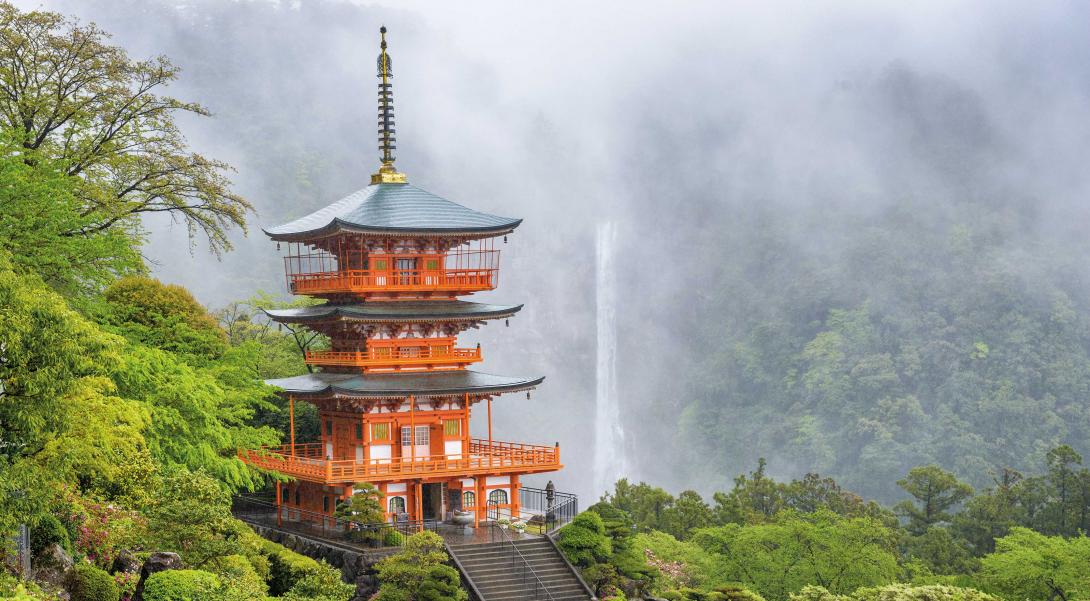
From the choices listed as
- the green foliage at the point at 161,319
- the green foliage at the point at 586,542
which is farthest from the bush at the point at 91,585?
the green foliage at the point at 586,542

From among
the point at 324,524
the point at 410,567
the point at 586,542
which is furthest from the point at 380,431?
the point at 410,567

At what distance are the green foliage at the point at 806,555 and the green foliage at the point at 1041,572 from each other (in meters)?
2.40

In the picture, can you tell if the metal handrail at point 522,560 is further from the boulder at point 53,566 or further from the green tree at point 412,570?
the boulder at point 53,566

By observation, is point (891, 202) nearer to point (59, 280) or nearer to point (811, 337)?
point (811, 337)

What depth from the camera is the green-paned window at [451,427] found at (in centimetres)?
2944

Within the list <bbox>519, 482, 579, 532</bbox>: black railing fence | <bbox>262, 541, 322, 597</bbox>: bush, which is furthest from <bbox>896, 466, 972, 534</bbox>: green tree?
<bbox>262, 541, 322, 597</bbox>: bush

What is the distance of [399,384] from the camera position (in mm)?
28625

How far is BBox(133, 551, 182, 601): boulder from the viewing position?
58.0 feet

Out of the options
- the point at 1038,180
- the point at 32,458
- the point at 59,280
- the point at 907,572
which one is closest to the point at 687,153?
the point at 1038,180

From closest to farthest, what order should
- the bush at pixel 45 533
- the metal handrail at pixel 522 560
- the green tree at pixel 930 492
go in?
the bush at pixel 45 533 < the metal handrail at pixel 522 560 < the green tree at pixel 930 492

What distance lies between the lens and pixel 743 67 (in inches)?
4710

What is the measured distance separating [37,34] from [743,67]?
9877 centimetres

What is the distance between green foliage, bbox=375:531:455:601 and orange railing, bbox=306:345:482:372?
6631 millimetres

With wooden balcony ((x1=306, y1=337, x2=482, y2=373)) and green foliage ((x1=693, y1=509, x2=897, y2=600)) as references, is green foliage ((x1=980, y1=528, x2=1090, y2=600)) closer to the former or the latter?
green foliage ((x1=693, y1=509, x2=897, y2=600))
